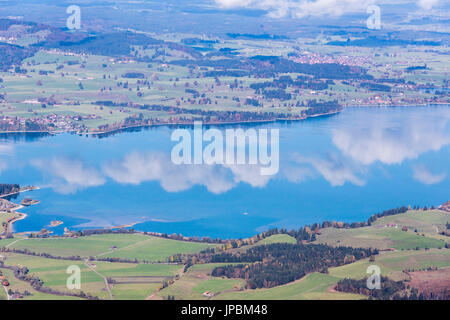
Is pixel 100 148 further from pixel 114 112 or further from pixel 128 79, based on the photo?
pixel 128 79

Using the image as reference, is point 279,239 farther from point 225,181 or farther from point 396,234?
point 225,181

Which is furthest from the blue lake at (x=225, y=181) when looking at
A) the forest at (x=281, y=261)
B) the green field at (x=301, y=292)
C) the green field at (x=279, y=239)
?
the green field at (x=301, y=292)

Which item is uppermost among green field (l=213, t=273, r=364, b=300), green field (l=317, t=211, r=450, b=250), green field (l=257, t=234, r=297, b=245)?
green field (l=213, t=273, r=364, b=300)

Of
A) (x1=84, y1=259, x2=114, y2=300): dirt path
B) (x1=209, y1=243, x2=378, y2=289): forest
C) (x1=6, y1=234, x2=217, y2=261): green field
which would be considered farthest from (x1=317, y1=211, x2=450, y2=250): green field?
(x1=84, y1=259, x2=114, y2=300): dirt path

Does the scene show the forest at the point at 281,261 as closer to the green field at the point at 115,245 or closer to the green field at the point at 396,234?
the green field at the point at 396,234

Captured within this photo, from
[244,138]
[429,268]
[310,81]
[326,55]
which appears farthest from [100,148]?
[326,55]

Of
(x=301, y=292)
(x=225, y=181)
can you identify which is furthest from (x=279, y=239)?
(x=225, y=181)

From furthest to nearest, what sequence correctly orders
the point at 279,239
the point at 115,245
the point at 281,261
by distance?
the point at 279,239
the point at 115,245
the point at 281,261

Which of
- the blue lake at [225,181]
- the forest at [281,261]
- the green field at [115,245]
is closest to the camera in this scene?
the forest at [281,261]

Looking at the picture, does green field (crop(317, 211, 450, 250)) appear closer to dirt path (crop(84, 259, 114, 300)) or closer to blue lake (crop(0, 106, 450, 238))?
blue lake (crop(0, 106, 450, 238))
